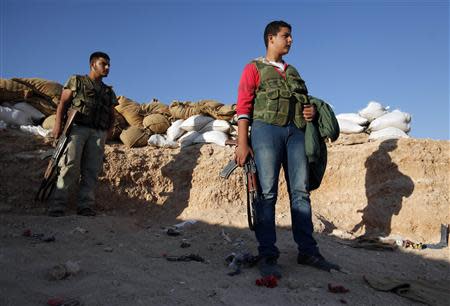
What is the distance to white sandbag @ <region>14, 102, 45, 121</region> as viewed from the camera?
5.23 meters

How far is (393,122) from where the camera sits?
229 inches

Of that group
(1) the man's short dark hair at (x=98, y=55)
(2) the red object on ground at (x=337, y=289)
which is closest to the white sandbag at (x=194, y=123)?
(1) the man's short dark hair at (x=98, y=55)

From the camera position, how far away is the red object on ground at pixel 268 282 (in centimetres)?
241

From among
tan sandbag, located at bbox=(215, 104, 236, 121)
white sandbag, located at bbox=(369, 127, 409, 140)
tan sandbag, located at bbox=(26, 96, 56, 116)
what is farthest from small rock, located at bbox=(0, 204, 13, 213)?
white sandbag, located at bbox=(369, 127, 409, 140)

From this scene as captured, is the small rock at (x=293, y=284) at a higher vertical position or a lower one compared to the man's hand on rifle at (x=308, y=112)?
lower

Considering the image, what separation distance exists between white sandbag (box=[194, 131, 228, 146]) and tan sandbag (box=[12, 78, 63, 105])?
205 cm

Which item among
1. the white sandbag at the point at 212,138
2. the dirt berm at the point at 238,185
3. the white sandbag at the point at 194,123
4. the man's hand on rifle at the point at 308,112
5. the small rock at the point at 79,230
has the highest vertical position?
the white sandbag at the point at 194,123

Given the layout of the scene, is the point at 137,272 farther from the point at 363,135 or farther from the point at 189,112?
the point at 363,135

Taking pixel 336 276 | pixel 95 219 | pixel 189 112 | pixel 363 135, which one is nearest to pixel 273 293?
pixel 336 276

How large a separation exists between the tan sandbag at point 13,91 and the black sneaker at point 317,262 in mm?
4333

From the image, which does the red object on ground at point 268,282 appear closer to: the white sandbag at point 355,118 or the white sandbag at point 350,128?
the white sandbag at point 350,128

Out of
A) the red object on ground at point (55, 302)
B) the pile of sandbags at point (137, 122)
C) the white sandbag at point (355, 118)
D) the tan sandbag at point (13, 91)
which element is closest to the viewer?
the red object on ground at point (55, 302)

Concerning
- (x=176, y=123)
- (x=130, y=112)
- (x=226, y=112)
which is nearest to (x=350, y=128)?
(x=226, y=112)

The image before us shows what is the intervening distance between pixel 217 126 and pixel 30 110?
2649 mm
